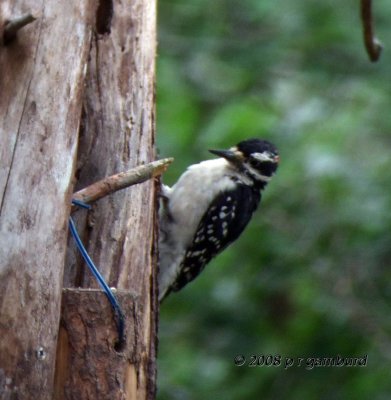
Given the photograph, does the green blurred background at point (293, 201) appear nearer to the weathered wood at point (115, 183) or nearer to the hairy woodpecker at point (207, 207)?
the hairy woodpecker at point (207, 207)

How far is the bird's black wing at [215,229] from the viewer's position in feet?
20.8

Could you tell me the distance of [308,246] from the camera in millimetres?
8023

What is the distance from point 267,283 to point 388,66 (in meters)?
1.78

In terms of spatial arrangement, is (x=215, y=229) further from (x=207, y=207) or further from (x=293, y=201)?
(x=293, y=201)

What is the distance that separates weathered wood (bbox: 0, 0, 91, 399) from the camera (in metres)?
3.64

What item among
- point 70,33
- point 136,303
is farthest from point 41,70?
point 136,303

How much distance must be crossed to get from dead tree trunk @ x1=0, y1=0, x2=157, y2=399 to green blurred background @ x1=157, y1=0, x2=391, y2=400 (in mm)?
3379

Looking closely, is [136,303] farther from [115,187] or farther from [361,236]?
[361,236]

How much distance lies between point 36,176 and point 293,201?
14.6 ft

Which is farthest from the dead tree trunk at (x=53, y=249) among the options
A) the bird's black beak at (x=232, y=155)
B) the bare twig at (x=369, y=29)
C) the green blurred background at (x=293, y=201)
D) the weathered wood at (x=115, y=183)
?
the green blurred background at (x=293, y=201)

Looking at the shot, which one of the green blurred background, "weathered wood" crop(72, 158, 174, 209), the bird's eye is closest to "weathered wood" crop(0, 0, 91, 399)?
"weathered wood" crop(72, 158, 174, 209)

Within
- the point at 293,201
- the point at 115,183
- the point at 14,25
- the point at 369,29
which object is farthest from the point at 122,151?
the point at 293,201

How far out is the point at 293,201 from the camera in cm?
804

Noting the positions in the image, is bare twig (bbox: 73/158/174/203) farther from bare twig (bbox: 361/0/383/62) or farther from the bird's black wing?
the bird's black wing
